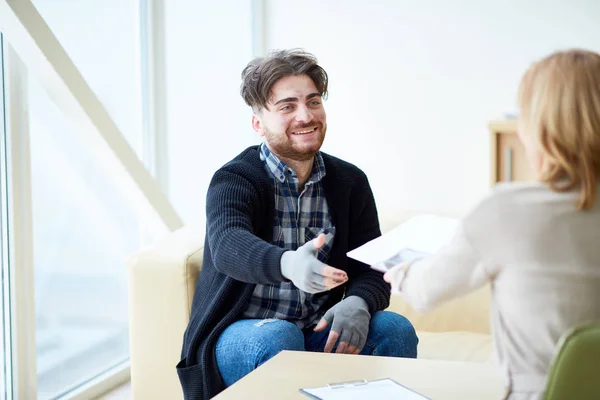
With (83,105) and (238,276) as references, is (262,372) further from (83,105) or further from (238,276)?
(83,105)

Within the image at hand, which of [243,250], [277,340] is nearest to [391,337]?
[277,340]

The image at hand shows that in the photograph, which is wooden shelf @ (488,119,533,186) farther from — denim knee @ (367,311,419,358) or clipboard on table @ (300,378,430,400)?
clipboard on table @ (300,378,430,400)

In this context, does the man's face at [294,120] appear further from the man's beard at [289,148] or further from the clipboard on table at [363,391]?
the clipboard on table at [363,391]

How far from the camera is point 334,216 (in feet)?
7.16

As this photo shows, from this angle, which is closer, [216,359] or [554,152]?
[554,152]

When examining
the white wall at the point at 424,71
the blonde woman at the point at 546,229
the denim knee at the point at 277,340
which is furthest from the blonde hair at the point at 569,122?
the white wall at the point at 424,71

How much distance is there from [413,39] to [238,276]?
2703mm

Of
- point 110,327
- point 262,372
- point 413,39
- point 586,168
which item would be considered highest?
point 413,39

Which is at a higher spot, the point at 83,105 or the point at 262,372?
the point at 83,105


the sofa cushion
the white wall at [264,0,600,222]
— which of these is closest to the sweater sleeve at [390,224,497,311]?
the sofa cushion

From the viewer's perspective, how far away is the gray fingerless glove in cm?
197

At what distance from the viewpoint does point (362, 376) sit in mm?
1491

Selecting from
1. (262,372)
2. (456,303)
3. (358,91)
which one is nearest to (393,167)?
(358,91)

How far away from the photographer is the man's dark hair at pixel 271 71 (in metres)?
2.20
